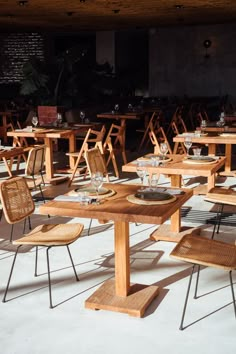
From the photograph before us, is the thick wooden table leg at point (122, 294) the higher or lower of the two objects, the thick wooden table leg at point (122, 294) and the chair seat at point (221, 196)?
the lower

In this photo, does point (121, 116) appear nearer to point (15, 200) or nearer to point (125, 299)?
point (15, 200)

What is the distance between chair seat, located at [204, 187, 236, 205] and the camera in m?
4.23

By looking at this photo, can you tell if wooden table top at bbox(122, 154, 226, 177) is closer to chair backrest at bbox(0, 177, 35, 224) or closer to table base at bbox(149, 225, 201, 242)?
table base at bbox(149, 225, 201, 242)

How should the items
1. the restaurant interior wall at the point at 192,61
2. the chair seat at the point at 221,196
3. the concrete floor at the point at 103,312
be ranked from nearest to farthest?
the concrete floor at the point at 103,312, the chair seat at the point at 221,196, the restaurant interior wall at the point at 192,61

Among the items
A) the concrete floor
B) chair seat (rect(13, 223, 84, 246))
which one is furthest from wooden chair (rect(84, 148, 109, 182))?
chair seat (rect(13, 223, 84, 246))

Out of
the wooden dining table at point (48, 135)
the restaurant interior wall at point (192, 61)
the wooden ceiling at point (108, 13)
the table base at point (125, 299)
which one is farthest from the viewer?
the restaurant interior wall at point (192, 61)

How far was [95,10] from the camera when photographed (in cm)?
988

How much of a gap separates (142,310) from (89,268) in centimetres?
88

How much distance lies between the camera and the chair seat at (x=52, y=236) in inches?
130

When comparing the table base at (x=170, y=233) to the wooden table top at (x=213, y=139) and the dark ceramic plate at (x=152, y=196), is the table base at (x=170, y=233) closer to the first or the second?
the dark ceramic plate at (x=152, y=196)

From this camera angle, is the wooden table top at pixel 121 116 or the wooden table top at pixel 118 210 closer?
the wooden table top at pixel 118 210

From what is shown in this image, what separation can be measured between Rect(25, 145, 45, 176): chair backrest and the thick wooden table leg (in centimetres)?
203

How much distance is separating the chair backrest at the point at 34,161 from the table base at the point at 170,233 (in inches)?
53.5

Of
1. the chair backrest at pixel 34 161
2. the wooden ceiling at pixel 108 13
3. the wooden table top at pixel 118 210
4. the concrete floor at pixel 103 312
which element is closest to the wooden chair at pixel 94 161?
the chair backrest at pixel 34 161
